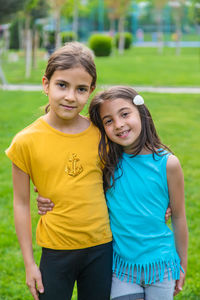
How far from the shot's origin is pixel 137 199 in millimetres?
1995

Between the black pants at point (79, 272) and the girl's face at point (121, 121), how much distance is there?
512mm

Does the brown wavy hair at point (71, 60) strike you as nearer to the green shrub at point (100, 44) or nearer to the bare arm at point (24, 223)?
the bare arm at point (24, 223)

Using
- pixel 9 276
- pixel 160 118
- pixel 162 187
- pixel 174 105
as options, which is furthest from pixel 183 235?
pixel 174 105

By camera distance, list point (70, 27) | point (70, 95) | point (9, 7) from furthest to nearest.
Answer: point (70, 27) < point (9, 7) < point (70, 95)

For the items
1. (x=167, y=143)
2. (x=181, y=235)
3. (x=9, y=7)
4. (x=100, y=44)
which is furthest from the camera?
(x=100, y=44)

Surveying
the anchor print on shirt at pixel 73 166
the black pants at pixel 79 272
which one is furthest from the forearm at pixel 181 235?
the anchor print on shirt at pixel 73 166

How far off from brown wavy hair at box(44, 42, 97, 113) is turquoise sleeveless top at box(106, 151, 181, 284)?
50cm

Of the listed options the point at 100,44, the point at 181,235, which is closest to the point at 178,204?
the point at 181,235

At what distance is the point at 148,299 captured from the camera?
200 centimetres

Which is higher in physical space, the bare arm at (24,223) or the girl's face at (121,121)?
the girl's face at (121,121)

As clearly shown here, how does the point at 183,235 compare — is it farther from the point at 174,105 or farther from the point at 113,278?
the point at 174,105

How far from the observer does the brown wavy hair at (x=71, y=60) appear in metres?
1.90

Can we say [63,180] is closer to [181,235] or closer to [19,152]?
[19,152]

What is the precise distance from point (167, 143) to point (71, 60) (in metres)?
4.98
